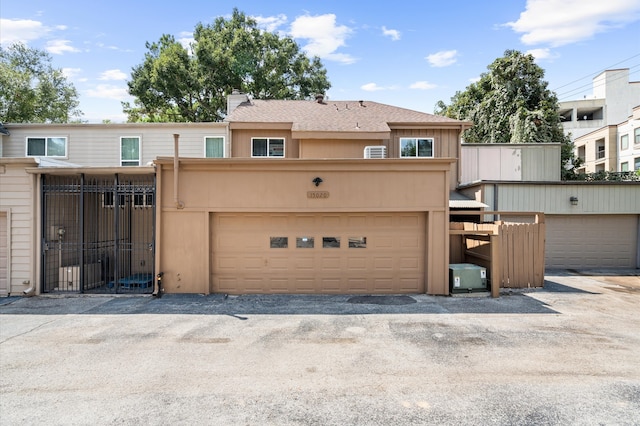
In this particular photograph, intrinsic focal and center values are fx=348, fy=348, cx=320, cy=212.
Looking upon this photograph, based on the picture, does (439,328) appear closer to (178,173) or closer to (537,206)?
(178,173)

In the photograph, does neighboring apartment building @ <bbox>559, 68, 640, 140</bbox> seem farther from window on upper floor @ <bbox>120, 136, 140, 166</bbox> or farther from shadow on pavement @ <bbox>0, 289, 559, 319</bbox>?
window on upper floor @ <bbox>120, 136, 140, 166</bbox>

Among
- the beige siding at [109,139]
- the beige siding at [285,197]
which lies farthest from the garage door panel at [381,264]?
the beige siding at [109,139]

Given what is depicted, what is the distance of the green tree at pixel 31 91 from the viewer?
87.1 ft

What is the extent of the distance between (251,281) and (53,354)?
4.91 m

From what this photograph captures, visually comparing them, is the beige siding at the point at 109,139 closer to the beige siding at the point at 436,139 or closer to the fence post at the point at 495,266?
the beige siding at the point at 436,139

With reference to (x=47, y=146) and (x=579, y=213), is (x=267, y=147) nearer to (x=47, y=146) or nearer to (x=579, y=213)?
(x=47, y=146)

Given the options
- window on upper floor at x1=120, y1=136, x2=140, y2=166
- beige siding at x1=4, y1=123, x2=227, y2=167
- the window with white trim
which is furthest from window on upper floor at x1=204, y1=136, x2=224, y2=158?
window on upper floor at x1=120, y1=136, x2=140, y2=166

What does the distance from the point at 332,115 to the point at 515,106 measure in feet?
51.0

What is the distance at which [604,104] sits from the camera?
40.2m

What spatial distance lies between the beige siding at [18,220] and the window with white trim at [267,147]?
24.4 feet

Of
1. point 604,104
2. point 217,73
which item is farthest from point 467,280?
point 604,104

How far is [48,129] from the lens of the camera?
15.2 m

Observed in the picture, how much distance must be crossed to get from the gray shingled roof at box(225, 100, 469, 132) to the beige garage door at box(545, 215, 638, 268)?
245 inches

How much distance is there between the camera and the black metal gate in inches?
390
